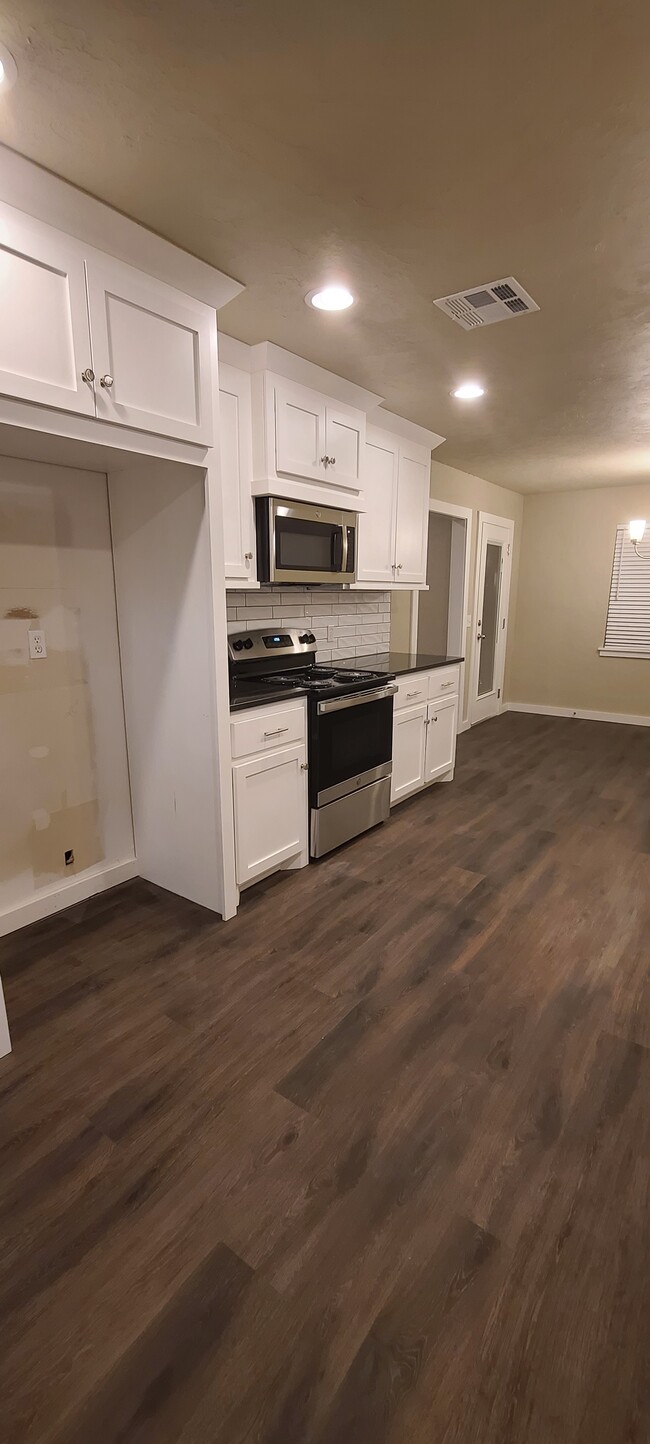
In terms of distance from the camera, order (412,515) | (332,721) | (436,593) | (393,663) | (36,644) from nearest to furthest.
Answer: (36,644) < (332,721) < (393,663) < (412,515) < (436,593)

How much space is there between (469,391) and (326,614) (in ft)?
4.72

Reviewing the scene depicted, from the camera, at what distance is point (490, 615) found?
6.31m

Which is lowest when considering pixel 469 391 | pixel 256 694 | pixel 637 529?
pixel 256 694

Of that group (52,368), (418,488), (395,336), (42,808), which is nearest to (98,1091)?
(42,808)

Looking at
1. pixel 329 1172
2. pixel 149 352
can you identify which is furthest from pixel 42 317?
pixel 329 1172

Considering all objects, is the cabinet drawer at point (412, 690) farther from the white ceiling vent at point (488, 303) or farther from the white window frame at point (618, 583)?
Result: the white window frame at point (618, 583)

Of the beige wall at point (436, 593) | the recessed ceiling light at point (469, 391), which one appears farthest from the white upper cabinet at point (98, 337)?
the beige wall at point (436, 593)

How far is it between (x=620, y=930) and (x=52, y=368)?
2.86m

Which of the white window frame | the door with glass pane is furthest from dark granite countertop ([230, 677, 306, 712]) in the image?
the white window frame

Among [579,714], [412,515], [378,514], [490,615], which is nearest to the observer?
[378,514]

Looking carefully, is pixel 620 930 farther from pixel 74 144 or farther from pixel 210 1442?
pixel 74 144

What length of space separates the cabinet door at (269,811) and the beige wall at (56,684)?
2.24 ft

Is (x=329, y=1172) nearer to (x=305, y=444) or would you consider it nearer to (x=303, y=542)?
(x=303, y=542)

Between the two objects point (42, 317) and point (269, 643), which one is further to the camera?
point (269, 643)
